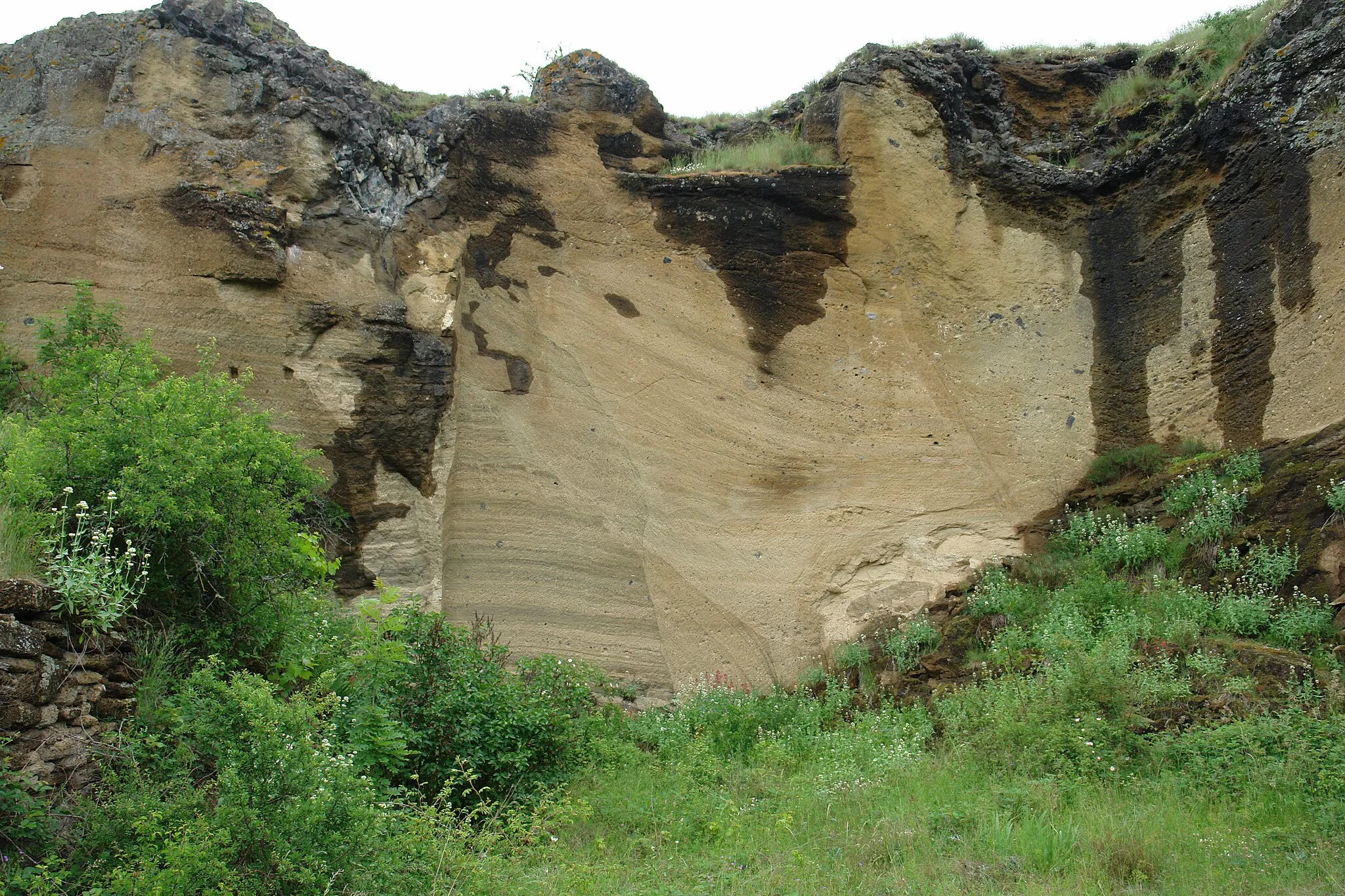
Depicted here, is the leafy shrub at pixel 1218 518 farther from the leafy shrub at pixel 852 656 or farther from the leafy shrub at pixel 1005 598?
the leafy shrub at pixel 852 656

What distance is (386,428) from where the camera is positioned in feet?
29.9

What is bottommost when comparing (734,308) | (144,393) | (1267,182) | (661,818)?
(661,818)

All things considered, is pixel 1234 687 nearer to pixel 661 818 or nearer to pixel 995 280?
pixel 661 818

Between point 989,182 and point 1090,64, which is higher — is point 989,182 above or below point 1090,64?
below

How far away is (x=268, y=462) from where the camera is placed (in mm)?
6559

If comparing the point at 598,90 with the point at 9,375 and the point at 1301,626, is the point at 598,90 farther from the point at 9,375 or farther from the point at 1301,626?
the point at 1301,626

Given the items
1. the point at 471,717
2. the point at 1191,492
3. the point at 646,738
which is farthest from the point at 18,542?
the point at 1191,492

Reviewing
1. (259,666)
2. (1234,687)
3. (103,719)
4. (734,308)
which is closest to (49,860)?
(103,719)

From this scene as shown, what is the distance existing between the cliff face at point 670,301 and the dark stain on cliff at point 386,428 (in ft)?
0.10

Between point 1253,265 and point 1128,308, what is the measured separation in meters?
1.41

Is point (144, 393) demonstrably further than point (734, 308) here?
No

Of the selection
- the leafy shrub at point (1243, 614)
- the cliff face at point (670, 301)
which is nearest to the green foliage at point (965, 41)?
the cliff face at point (670, 301)

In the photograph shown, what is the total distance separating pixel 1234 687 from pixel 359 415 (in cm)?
713

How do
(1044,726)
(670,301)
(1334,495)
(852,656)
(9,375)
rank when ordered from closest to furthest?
1. (1044,726)
2. (1334,495)
3. (9,375)
4. (852,656)
5. (670,301)
